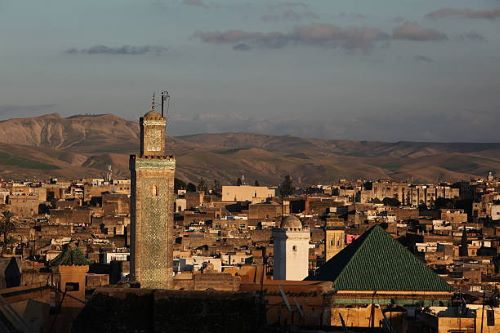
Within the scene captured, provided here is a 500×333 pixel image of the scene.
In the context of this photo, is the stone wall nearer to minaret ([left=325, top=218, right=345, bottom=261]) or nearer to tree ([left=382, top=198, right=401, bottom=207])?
minaret ([left=325, top=218, right=345, bottom=261])

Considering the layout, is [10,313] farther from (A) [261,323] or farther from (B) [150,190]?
(B) [150,190]

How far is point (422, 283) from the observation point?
3494 centimetres

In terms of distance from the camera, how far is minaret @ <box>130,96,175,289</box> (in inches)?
1864

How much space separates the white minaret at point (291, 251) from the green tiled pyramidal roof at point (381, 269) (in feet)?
34.8

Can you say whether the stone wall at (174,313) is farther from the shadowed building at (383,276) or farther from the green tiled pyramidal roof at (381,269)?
the green tiled pyramidal roof at (381,269)

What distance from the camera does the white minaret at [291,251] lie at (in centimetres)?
4647

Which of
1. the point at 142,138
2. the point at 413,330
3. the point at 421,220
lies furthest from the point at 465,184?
the point at 413,330

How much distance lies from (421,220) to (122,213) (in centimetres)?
1900

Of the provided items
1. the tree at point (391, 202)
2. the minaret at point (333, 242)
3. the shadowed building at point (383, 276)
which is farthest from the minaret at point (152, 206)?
the tree at point (391, 202)

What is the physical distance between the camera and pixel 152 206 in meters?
48.1

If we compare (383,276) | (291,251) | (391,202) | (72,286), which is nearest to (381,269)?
(383,276)

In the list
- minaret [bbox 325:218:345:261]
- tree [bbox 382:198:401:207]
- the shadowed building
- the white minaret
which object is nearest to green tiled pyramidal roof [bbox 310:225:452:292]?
the shadowed building

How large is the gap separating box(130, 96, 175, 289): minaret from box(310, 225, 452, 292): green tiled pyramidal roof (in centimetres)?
1213

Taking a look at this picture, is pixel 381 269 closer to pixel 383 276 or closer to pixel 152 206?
pixel 383 276
